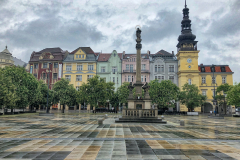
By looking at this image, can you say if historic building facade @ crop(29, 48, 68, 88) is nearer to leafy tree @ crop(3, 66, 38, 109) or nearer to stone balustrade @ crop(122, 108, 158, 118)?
leafy tree @ crop(3, 66, 38, 109)

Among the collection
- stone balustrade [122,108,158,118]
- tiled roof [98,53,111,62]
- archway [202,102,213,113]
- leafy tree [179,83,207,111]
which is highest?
tiled roof [98,53,111,62]

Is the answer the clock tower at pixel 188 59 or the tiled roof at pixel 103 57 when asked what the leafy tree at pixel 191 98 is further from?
the tiled roof at pixel 103 57

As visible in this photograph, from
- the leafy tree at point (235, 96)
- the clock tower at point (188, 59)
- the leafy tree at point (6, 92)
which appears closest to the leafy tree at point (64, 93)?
the leafy tree at point (6, 92)

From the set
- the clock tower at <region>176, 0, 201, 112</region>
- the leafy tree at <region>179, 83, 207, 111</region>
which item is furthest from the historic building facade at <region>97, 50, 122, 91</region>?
the leafy tree at <region>179, 83, 207, 111</region>

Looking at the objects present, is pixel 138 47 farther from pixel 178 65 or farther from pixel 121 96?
pixel 178 65

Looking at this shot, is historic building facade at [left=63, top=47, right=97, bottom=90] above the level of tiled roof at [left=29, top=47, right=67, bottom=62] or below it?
below

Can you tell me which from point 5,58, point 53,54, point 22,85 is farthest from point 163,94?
point 5,58

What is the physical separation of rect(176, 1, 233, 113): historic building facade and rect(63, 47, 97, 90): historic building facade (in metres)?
26.4

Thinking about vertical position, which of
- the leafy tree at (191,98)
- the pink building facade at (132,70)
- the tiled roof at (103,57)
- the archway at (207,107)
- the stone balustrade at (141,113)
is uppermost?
the tiled roof at (103,57)

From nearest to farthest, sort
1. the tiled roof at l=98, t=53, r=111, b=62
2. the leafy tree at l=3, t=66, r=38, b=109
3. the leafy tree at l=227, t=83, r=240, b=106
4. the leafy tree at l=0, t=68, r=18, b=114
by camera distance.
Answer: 1. the leafy tree at l=0, t=68, r=18, b=114
2. the leafy tree at l=3, t=66, r=38, b=109
3. the leafy tree at l=227, t=83, r=240, b=106
4. the tiled roof at l=98, t=53, r=111, b=62

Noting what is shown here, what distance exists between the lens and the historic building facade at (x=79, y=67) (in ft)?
189

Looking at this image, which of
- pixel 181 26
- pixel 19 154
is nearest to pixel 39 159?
pixel 19 154

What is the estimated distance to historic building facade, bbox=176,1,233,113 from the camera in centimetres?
5506

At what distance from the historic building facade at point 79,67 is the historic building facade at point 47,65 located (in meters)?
2.31
